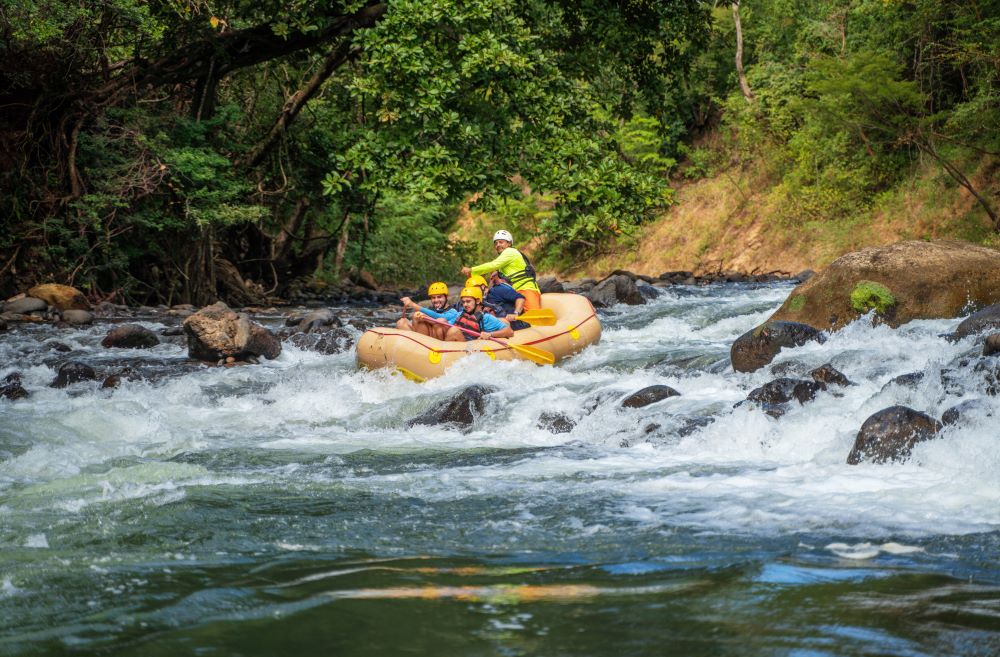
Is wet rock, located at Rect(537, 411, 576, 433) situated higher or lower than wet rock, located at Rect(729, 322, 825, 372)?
lower

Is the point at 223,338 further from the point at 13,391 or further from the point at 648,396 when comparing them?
the point at 648,396

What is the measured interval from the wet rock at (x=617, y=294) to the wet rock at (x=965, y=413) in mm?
10335

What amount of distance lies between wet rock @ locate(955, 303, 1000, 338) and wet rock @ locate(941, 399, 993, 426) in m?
2.80

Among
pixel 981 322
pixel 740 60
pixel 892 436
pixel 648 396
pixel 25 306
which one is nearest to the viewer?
pixel 892 436

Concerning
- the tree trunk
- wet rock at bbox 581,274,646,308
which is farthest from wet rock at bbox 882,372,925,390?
the tree trunk

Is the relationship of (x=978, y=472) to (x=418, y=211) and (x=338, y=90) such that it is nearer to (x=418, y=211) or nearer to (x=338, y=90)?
(x=338, y=90)

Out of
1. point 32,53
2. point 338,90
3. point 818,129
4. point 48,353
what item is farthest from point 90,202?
point 818,129

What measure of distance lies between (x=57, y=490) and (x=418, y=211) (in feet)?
57.7

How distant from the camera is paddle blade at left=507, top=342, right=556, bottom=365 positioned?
394 inches

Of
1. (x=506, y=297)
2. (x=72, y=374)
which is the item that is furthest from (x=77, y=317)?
(x=506, y=297)

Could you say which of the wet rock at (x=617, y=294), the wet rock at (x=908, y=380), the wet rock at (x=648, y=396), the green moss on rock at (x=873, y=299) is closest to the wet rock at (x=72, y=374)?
the wet rock at (x=648, y=396)

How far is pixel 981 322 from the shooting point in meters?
8.77

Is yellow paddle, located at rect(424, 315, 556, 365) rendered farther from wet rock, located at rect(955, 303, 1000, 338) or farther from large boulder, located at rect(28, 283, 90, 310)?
large boulder, located at rect(28, 283, 90, 310)

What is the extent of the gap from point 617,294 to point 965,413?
10.8 metres
